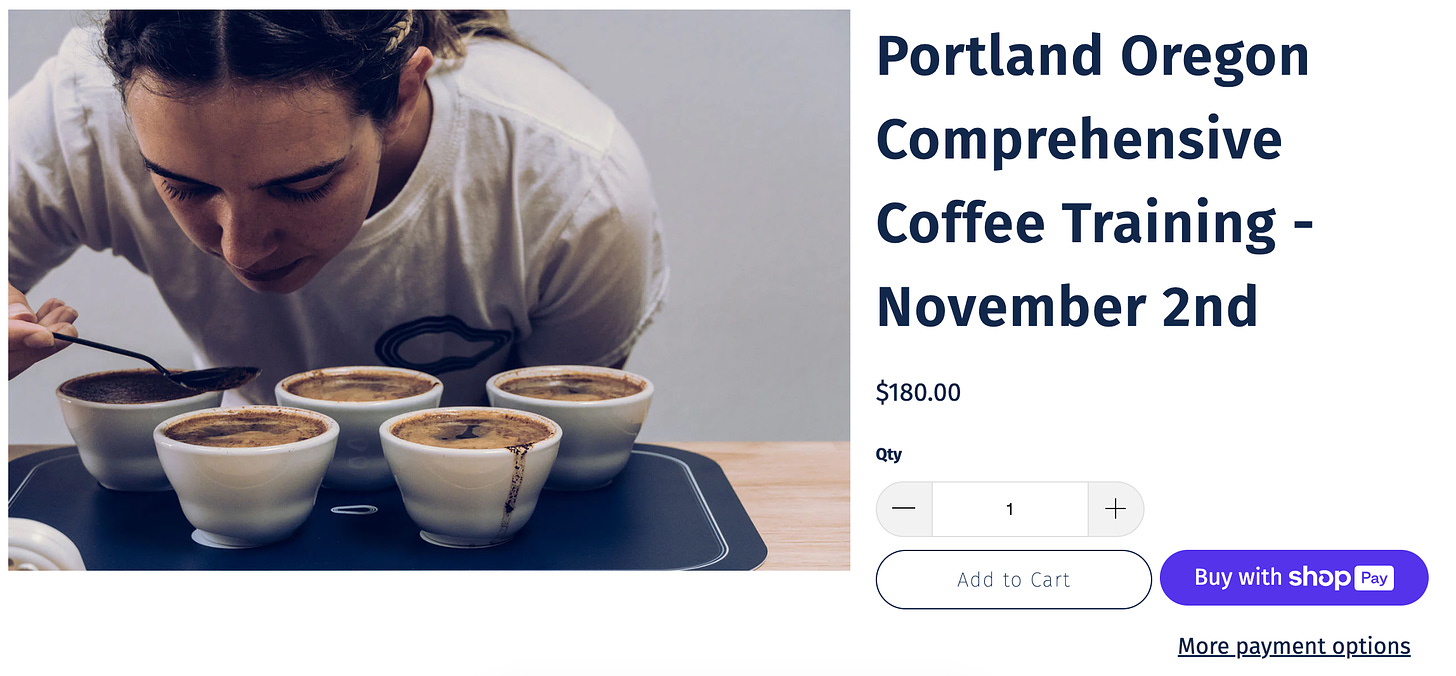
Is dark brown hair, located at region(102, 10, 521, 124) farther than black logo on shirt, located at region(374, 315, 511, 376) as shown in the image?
No

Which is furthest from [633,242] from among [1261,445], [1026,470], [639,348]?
[1261,445]

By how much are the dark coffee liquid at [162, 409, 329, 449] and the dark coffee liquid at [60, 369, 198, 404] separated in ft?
0.12

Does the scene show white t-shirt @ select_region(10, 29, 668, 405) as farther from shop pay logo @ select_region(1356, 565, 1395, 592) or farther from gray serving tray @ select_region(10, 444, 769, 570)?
shop pay logo @ select_region(1356, 565, 1395, 592)

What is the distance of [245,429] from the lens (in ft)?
2.05

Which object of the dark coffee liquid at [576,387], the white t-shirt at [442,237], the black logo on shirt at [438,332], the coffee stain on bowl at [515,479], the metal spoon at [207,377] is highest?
the white t-shirt at [442,237]

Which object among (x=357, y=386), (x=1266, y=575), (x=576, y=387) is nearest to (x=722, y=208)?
(x=576, y=387)

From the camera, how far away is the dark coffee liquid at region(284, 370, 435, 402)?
0.66 m

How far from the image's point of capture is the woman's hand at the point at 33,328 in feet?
2.03

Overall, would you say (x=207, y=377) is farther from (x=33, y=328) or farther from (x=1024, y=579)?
→ (x=1024, y=579)

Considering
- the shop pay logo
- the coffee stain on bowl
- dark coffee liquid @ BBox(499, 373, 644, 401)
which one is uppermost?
dark coffee liquid @ BBox(499, 373, 644, 401)

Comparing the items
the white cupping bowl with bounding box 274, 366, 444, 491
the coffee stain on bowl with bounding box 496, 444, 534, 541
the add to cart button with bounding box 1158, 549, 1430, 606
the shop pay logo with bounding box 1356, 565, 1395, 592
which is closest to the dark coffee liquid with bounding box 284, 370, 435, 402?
the white cupping bowl with bounding box 274, 366, 444, 491

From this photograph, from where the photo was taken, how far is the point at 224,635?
23.4 inches

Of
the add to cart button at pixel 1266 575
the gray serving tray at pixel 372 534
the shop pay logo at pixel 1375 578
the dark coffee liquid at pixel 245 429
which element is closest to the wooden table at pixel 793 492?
the gray serving tray at pixel 372 534

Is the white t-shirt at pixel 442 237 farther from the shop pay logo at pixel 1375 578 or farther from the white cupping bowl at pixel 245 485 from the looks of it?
the shop pay logo at pixel 1375 578
